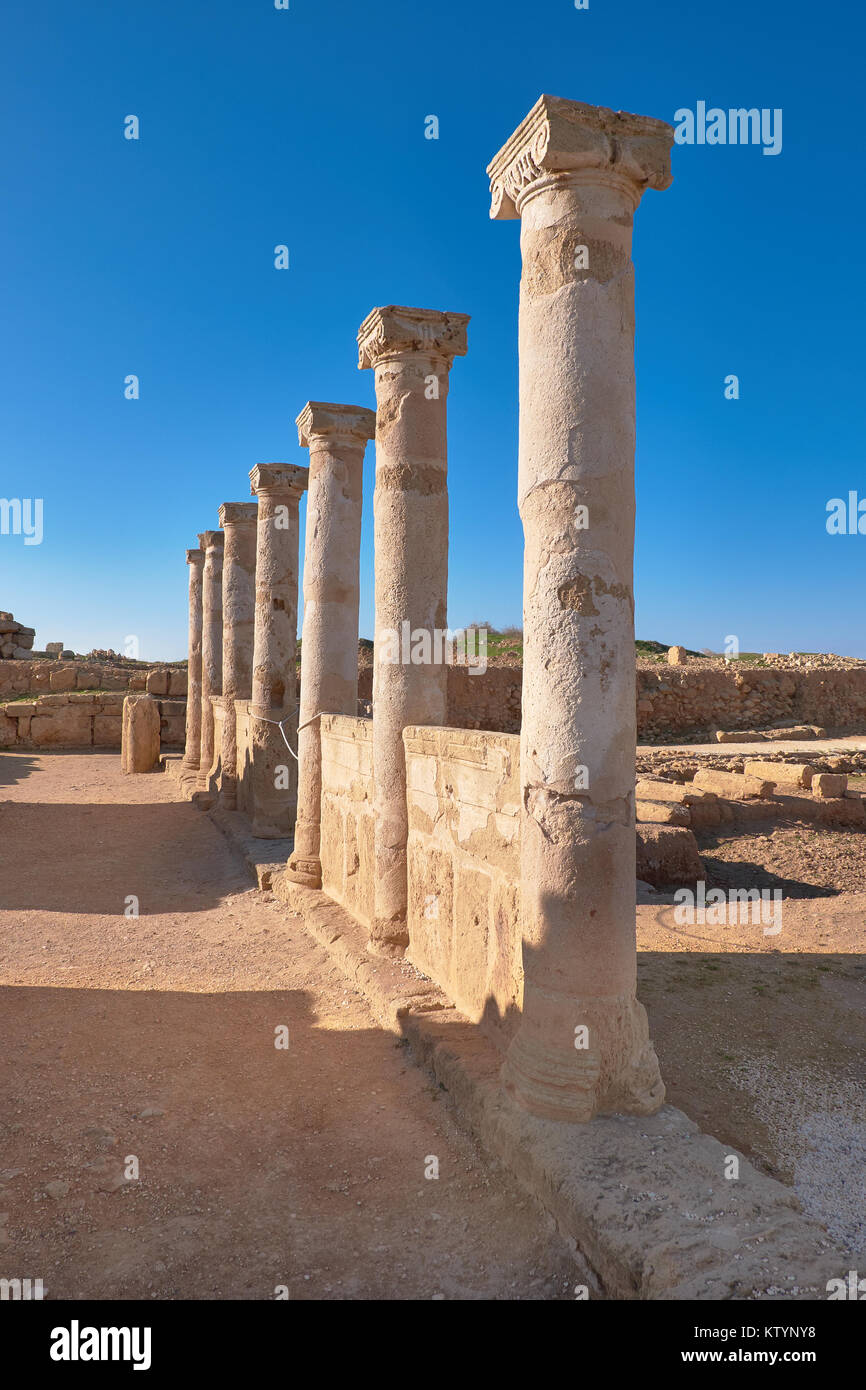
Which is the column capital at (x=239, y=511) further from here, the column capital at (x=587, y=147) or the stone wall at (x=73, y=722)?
the column capital at (x=587, y=147)

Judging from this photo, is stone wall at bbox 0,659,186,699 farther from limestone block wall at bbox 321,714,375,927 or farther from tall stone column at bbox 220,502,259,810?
limestone block wall at bbox 321,714,375,927

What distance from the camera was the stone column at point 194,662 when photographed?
1716 centimetres

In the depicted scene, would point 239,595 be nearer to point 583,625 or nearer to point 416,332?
point 416,332

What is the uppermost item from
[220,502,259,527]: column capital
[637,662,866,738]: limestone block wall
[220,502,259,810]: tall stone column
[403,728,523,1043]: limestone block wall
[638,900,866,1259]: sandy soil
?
[220,502,259,527]: column capital

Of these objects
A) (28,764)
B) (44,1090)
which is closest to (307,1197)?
(44,1090)

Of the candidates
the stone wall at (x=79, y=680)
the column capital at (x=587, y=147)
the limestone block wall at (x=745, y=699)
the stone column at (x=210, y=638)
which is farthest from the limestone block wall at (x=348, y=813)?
the limestone block wall at (x=745, y=699)

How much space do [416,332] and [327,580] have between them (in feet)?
9.14

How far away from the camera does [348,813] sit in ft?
24.4

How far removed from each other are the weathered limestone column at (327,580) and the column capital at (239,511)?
213 inches

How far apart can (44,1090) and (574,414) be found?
4.25m

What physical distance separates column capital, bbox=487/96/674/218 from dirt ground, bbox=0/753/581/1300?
14.4ft

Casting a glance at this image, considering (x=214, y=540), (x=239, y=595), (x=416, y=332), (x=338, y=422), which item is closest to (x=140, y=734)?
(x=214, y=540)

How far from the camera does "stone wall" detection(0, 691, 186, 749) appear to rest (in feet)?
67.3

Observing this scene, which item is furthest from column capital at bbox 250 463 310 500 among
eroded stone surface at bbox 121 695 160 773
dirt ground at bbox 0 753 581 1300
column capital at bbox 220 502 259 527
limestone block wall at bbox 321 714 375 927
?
eroded stone surface at bbox 121 695 160 773
